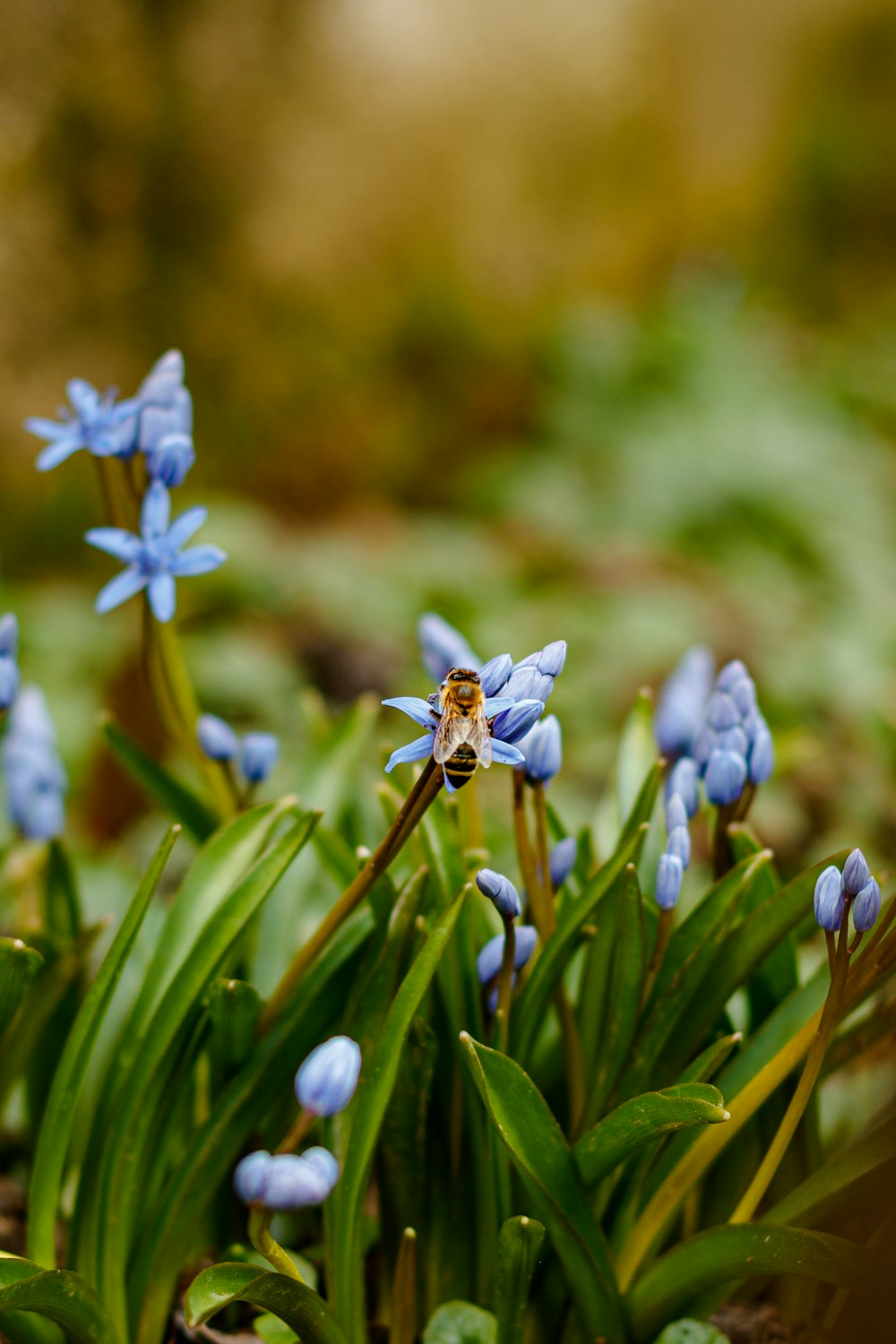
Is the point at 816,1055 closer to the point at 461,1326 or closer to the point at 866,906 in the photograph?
the point at 866,906

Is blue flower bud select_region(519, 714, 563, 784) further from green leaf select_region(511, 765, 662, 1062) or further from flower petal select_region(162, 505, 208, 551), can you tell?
flower petal select_region(162, 505, 208, 551)

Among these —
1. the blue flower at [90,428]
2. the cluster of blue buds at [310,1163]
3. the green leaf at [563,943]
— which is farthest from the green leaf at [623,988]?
the blue flower at [90,428]

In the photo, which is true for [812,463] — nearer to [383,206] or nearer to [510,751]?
[383,206]

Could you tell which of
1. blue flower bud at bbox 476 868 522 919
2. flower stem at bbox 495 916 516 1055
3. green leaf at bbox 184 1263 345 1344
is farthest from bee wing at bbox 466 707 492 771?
green leaf at bbox 184 1263 345 1344

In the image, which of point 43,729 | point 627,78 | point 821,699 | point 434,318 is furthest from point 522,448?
point 43,729

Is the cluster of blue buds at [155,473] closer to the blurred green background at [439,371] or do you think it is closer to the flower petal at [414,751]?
the flower petal at [414,751]

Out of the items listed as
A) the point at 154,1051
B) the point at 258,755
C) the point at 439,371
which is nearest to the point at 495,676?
the point at 258,755
